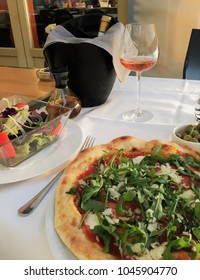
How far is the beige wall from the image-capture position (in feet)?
6.34

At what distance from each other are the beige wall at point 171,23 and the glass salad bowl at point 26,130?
1464 millimetres

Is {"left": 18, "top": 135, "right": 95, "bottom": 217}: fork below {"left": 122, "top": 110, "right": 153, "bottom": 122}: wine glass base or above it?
above

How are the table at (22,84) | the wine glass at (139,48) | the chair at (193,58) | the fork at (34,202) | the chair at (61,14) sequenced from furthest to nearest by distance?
1. the chair at (61,14)
2. the chair at (193,58)
3. the table at (22,84)
4. the wine glass at (139,48)
5. the fork at (34,202)

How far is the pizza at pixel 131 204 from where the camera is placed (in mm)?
413

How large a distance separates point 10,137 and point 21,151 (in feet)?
0.20

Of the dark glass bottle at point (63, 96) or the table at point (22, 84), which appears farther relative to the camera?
the table at point (22, 84)

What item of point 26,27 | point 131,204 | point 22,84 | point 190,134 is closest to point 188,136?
point 190,134

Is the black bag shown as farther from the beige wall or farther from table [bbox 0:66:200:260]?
the beige wall

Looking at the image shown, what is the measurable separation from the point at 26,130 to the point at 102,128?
0.66 ft

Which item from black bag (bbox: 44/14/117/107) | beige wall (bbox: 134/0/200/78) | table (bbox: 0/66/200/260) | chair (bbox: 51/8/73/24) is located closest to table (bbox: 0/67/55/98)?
table (bbox: 0/66/200/260)

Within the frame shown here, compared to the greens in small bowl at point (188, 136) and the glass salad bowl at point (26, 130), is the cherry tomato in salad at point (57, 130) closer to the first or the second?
the glass salad bowl at point (26, 130)

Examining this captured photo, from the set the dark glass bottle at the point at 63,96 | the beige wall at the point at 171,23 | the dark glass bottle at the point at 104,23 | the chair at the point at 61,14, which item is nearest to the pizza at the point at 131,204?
the dark glass bottle at the point at 63,96

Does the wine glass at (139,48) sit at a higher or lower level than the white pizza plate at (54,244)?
higher

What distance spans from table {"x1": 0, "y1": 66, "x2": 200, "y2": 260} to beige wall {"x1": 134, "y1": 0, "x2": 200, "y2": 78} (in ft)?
3.41
